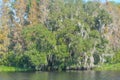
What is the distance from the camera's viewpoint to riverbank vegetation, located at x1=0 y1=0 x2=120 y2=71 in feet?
240

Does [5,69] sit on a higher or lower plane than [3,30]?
lower

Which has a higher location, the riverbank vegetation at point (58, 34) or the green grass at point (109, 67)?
the riverbank vegetation at point (58, 34)

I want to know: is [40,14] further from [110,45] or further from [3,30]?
[110,45]

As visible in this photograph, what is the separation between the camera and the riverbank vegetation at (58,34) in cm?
7300

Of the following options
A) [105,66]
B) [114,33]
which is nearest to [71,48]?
[105,66]

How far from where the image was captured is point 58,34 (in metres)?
75.8

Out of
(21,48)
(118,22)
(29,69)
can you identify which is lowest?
(29,69)

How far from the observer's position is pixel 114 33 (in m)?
81.8

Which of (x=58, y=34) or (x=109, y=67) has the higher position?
(x=58, y=34)

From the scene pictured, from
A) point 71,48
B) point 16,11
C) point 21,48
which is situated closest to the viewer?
point 71,48

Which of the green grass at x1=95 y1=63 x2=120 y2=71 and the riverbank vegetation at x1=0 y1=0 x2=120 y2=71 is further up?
the riverbank vegetation at x1=0 y1=0 x2=120 y2=71

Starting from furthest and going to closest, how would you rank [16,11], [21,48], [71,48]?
[16,11], [21,48], [71,48]

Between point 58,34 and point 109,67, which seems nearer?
point 109,67

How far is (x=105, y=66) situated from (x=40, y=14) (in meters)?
20.2
